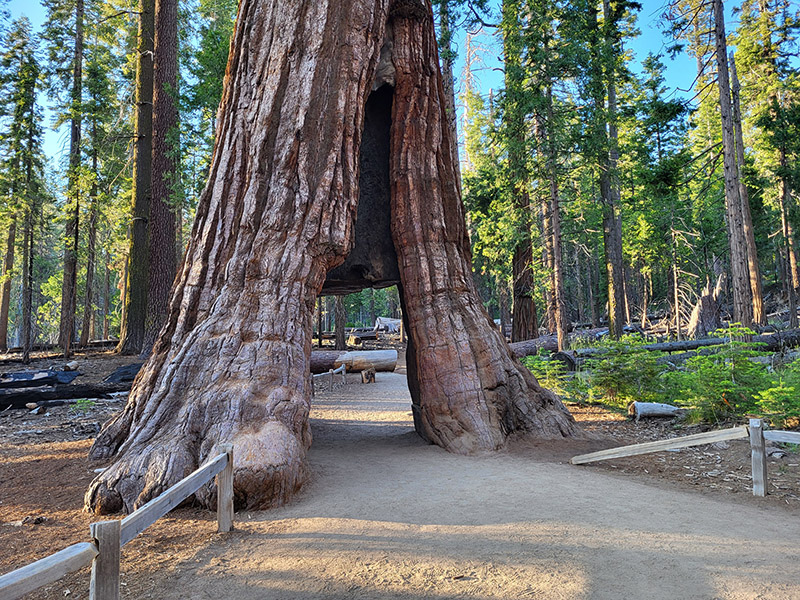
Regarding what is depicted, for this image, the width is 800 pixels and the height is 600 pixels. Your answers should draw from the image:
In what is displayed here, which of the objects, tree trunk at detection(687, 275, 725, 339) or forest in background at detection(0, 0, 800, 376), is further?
tree trunk at detection(687, 275, 725, 339)

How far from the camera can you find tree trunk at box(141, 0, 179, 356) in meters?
14.6

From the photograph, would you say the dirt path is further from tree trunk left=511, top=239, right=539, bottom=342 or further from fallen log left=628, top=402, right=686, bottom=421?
tree trunk left=511, top=239, right=539, bottom=342

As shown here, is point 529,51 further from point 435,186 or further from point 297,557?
point 297,557

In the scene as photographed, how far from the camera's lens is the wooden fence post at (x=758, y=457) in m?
4.88

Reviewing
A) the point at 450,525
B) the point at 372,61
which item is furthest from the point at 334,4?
the point at 450,525

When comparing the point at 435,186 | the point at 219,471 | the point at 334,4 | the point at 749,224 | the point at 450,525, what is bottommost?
the point at 450,525

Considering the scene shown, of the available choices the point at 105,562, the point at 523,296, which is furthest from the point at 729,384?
the point at 523,296

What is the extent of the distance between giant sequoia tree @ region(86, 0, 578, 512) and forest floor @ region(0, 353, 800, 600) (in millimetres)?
523

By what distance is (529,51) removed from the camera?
14547 mm

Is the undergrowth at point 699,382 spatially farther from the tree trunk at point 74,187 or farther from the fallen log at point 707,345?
the tree trunk at point 74,187

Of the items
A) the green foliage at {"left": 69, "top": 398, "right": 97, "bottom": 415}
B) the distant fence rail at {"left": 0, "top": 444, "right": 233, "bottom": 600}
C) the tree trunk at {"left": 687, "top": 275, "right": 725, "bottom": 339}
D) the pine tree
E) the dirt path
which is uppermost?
the pine tree

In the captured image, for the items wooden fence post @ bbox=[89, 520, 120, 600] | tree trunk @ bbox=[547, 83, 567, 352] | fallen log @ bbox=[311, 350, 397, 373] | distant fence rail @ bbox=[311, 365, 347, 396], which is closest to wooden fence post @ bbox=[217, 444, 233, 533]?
wooden fence post @ bbox=[89, 520, 120, 600]

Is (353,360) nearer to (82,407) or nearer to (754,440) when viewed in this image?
(82,407)

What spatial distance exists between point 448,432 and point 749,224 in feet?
54.4
